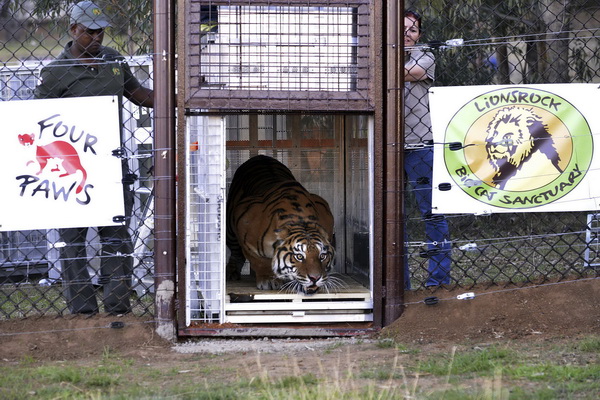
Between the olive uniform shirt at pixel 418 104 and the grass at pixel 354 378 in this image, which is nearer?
the grass at pixel 354 378

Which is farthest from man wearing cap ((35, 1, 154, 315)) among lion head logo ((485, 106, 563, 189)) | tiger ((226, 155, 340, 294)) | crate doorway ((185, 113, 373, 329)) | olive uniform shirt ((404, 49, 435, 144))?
lion head logo ((485, 106, 563, 189))

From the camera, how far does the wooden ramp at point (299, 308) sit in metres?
4.89

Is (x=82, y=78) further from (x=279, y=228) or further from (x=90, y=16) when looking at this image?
(x=279, y=228)

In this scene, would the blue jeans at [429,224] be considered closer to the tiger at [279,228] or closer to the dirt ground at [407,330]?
the dirt ground at [407,330]

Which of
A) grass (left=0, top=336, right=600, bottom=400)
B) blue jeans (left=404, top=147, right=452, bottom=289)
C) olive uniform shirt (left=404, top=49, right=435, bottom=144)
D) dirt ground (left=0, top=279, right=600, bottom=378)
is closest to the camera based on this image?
grass (left=0, top=336, right=600, bottom=400)

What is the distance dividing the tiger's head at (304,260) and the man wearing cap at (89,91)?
1070 mm

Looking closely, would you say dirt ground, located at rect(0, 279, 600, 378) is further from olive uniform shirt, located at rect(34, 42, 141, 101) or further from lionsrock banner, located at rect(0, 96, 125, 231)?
olive uniform shirt, located at rect(34, 42, 141, 101)

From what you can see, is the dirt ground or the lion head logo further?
the lion head logo

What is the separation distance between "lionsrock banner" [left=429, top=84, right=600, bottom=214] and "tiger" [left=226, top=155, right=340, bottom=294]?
116cm

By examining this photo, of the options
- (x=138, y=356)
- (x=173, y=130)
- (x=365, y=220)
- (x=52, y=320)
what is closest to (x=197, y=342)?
(x=138, y=356)

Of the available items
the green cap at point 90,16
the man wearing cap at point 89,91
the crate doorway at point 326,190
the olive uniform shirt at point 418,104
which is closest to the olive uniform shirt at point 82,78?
the man wearing cap at point 89,91

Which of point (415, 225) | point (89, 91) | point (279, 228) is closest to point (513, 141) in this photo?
point (279, 228)

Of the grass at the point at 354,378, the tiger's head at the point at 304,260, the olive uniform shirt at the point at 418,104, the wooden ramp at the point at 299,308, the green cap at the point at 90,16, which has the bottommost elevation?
the grass at the point at 354,378

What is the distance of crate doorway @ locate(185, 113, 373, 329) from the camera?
473cm
